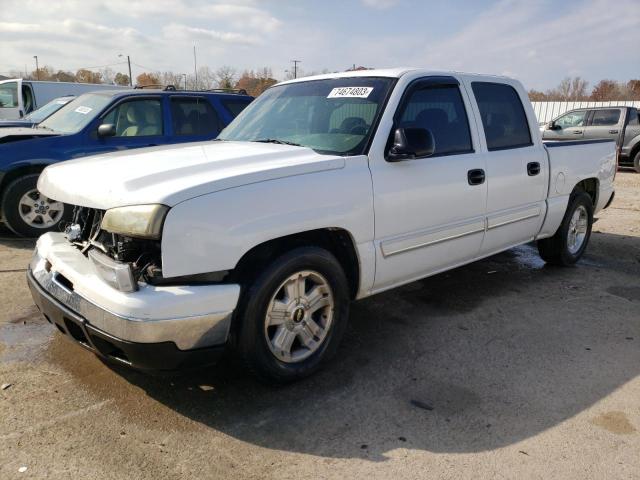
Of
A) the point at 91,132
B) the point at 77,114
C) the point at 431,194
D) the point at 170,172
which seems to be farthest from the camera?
the point at 77,114

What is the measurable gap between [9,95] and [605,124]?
53.3ft

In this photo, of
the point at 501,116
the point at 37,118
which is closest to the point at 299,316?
the point at 501,116

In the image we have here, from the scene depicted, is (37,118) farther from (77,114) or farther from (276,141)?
(276,141)

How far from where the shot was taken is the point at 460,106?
4.06 metres

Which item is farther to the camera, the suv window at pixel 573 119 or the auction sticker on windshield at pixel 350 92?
the suv window at pixel 573 119

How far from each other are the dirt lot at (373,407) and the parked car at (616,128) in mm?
11566

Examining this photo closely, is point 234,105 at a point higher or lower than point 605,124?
higher

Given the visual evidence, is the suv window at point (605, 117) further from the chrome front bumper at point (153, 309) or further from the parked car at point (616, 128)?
the chrome front bumper at point (153, 309)

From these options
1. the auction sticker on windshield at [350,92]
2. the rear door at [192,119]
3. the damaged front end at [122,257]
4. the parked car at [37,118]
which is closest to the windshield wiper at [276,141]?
the auction sticker on windshield at [350,92]

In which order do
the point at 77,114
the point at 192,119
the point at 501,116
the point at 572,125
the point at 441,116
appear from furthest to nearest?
the point at 572,125, the point at 192,119, the point at 77,114, the point at 501,116, the point at 441,116

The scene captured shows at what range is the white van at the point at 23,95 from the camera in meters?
13.7

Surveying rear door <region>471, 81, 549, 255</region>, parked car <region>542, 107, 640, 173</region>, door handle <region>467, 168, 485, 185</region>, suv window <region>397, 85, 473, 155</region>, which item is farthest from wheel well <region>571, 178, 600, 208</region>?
parked car <region>542, 107, 640, 173</region>

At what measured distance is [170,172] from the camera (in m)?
2.77

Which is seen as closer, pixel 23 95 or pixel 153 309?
pixel 153 309
